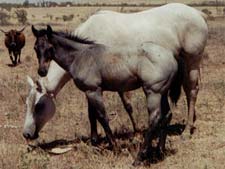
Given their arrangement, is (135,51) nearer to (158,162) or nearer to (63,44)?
(63,44)

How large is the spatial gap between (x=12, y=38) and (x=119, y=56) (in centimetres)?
1289

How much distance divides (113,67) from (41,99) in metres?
1.51

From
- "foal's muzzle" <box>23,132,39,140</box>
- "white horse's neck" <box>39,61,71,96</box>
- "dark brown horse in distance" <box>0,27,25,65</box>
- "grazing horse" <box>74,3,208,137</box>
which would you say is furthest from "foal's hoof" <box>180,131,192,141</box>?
"dark brown horse in distance" <box>0,27,25,65</box>

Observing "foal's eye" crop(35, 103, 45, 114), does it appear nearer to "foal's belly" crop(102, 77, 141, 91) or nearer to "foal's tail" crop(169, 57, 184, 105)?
"foal's belly" crop(102, 77, 141, 91)

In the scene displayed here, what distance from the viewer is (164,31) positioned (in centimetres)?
853

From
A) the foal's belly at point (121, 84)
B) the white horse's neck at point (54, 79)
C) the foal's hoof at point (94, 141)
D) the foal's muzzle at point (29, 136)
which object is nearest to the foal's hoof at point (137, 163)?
the foal's belly at point (121, 84)

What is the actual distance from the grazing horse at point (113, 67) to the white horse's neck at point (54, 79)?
1.96 ft

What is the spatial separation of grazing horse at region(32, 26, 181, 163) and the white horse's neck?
1.96 feet

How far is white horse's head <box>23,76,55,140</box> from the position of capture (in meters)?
7.76

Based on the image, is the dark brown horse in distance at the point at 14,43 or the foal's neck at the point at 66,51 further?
the dark brown horse in distance at the point at 14,43

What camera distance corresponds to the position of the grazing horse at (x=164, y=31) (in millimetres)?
8266

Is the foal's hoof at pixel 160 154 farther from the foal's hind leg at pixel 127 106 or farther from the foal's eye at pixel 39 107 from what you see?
the foal's eye at pixel 39 107

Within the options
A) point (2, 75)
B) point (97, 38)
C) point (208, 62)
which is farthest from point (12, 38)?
point (97, 38)

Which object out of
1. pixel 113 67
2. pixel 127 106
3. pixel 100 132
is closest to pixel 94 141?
pixel 100 132
